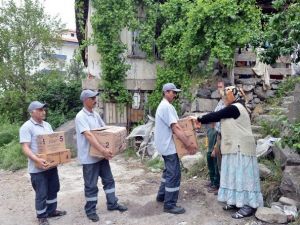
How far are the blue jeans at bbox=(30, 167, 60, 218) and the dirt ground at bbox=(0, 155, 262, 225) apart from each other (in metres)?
0.23

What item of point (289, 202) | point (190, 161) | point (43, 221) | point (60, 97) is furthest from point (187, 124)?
point (60, 97)

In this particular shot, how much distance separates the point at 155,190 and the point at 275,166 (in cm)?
216

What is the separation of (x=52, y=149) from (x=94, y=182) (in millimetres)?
770

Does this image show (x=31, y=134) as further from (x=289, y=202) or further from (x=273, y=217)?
(x=289, y=202)

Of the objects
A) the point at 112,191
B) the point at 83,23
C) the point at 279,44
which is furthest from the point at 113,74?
the point at 279,44

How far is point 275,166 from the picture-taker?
651 centimetres

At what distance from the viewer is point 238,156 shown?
17.5 ft

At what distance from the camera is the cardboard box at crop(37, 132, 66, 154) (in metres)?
5.35

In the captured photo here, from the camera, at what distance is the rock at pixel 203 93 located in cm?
1007

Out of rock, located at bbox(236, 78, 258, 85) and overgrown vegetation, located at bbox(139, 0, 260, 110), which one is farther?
rock, located at bbox(236, 78, 258, 85)

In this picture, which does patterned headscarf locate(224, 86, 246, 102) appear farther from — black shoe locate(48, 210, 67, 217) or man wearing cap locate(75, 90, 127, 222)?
black shoe locate(48, 210, 67, 217)

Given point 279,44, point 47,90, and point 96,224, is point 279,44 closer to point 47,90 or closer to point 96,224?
point 96,224

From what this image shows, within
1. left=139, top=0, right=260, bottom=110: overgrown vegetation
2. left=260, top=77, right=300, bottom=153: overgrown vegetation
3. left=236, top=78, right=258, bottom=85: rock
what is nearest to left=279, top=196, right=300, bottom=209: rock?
left=260, top=77, right=300, bottom=153: overgrown vegetation

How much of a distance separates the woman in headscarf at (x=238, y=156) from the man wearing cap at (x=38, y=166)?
2375 mm
